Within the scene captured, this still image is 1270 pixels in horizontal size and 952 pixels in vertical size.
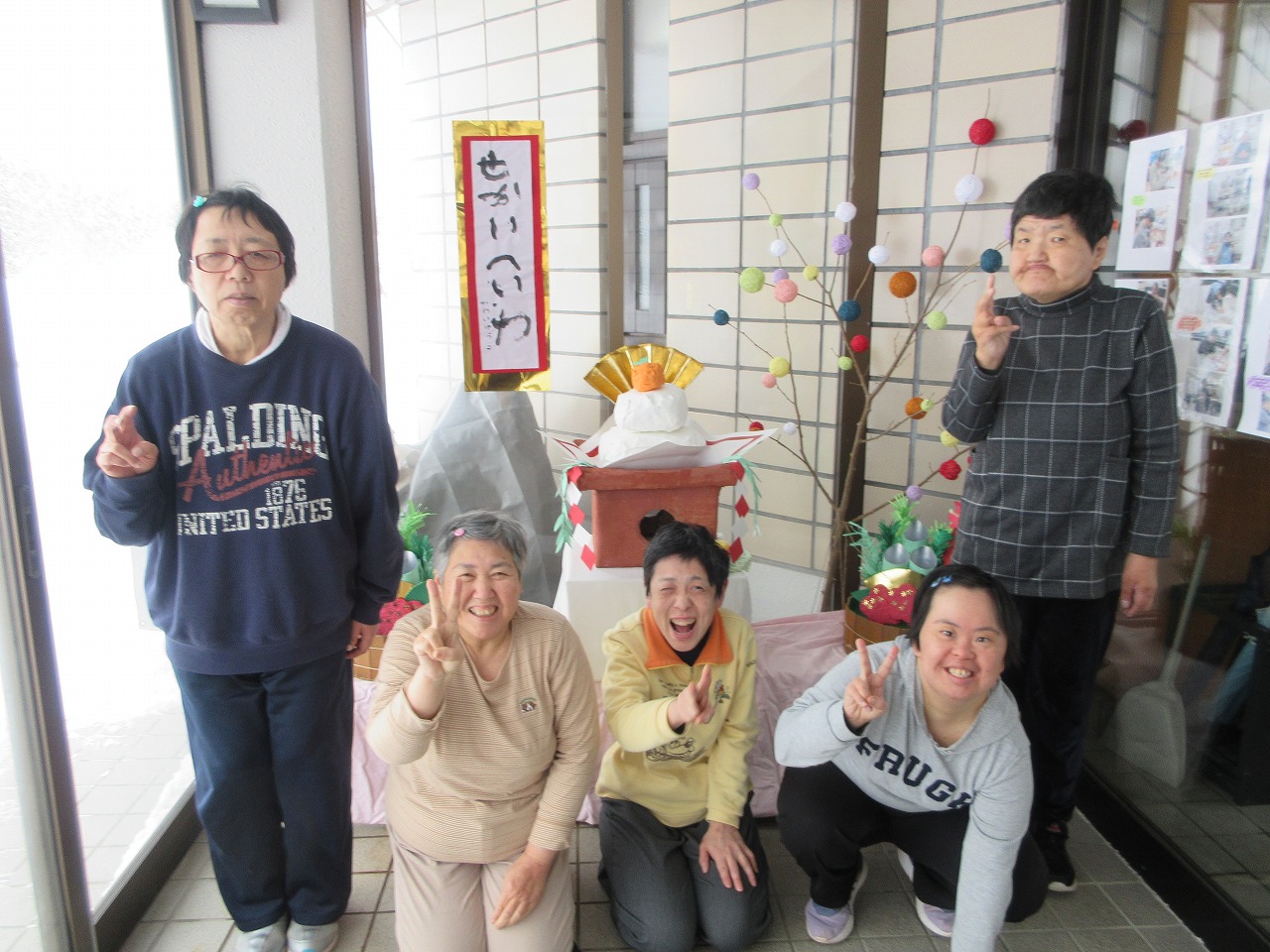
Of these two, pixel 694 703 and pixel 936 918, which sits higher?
pixel 694 703

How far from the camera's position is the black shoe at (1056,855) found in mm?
1888

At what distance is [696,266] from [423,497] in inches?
50.7

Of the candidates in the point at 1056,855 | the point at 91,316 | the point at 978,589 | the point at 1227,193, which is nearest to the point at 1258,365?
the point at 1227,193

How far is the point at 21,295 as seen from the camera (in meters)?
1.51

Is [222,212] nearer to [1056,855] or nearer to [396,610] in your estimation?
[396,610]

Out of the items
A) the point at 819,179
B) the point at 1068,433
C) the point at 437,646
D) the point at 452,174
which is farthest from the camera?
the point at 452,174

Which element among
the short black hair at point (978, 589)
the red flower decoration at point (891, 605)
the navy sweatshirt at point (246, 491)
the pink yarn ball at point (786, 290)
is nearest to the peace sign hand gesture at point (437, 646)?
the navy sweatshirt at point (246, 491)

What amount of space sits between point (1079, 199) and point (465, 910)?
1776 mm

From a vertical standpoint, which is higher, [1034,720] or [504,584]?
[504,584]

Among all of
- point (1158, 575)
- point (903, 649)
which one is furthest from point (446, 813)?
point (1158, 575)

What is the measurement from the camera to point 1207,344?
1854 millimetres

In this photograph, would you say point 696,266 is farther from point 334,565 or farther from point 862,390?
point 334,565

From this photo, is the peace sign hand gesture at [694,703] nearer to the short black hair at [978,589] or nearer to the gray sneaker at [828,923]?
the short black hair at [978,589]

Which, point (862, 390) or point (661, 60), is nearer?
point (862, 390)
